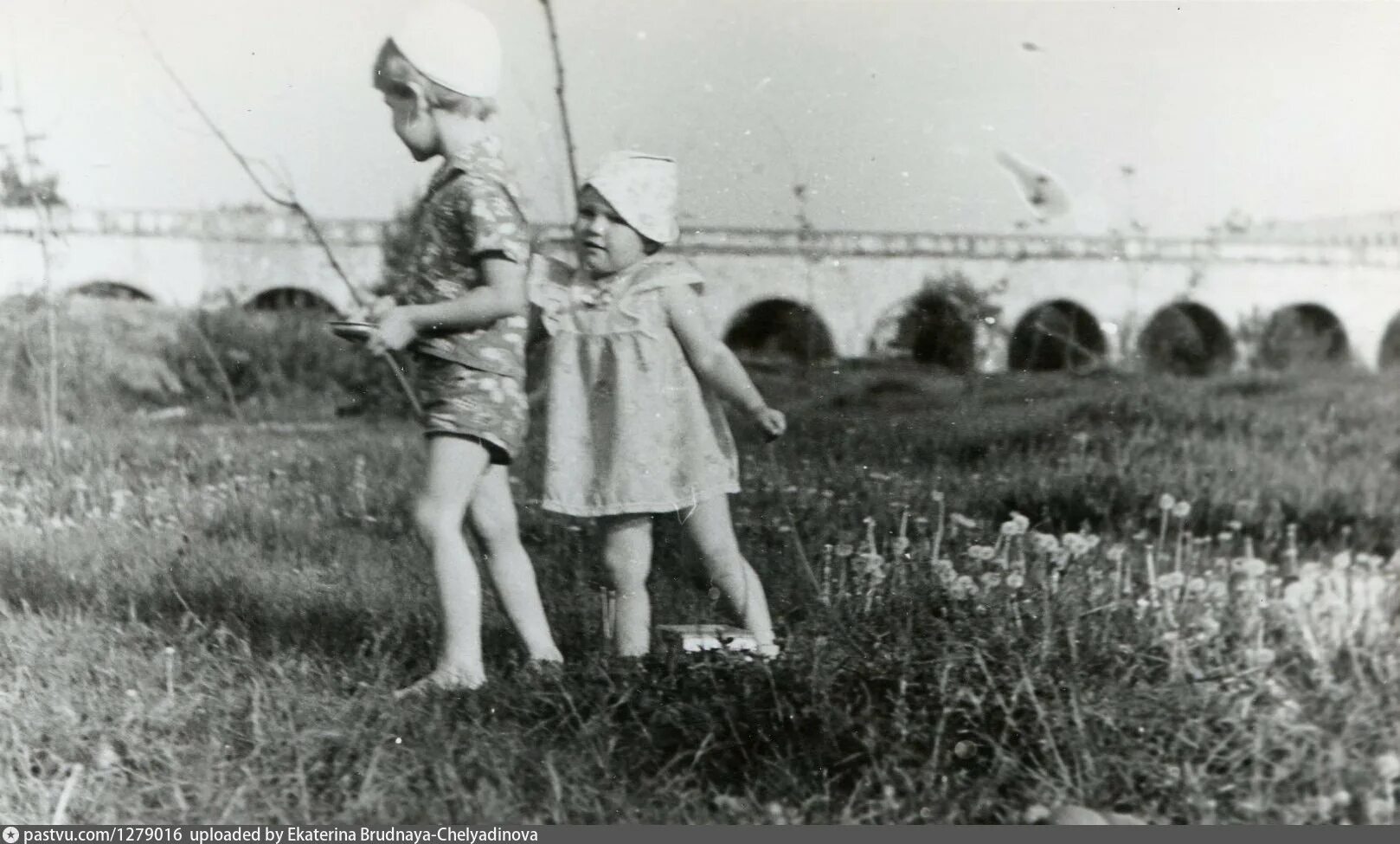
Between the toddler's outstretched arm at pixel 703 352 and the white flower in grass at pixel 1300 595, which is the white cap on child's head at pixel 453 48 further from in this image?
the white flower in grass at pixel 1300 595

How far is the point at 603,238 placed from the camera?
2875 mm

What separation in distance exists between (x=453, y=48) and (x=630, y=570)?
1226 mm

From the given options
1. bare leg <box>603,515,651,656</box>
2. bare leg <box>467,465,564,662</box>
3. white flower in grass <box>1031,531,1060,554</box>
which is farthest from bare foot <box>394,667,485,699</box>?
white flower in grass <box>1031,531,1060,554</box>

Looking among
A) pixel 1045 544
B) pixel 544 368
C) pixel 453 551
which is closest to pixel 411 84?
pixel 544 368

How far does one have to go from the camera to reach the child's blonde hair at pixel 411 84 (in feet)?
9.13

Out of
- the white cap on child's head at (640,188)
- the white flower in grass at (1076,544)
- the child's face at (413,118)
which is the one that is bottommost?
the white flower in grass at (1076,544)

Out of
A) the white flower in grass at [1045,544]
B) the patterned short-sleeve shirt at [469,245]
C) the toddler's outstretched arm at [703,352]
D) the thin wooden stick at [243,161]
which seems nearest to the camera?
the patterned short-sleeve shirt at [469,245]

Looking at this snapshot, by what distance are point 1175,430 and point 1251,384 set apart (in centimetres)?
34

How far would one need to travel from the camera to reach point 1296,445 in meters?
3.78

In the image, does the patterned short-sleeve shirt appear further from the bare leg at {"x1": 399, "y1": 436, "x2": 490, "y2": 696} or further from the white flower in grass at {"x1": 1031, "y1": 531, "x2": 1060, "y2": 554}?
the white flower in grass at {"x1": 1031, "y1": 531, "x2": 1060, "y2": 554}

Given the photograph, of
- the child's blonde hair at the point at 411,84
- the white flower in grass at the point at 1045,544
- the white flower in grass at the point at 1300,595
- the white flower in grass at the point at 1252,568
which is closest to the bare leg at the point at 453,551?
the child's blonde hair at the point at 411,84

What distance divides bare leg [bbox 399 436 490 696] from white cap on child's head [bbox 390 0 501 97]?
2.58 ft

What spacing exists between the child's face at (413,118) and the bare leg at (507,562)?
2.42 feet

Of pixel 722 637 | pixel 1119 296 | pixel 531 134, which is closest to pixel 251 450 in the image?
pixel 531 134
